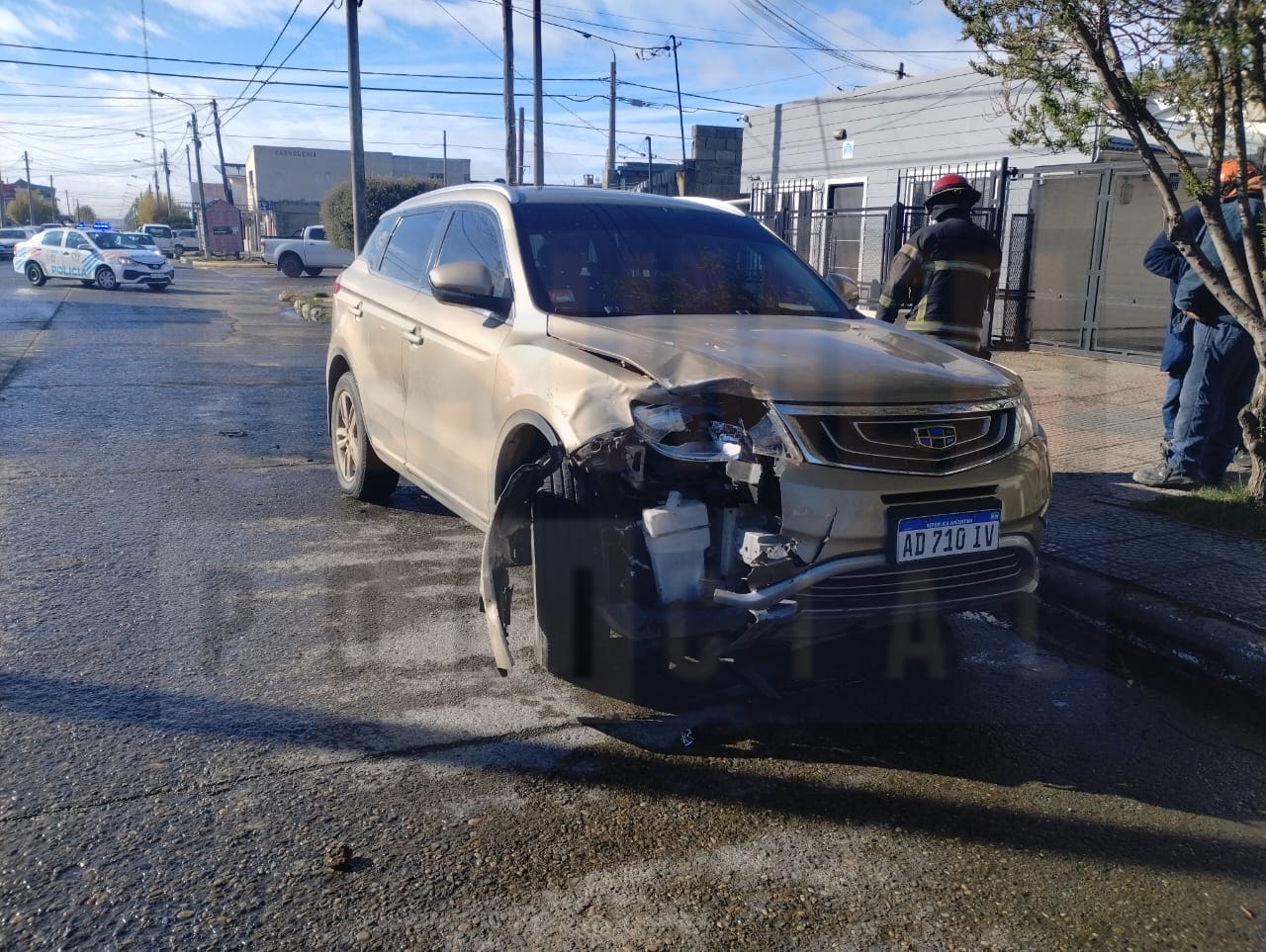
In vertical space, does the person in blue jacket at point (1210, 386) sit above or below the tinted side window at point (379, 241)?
below

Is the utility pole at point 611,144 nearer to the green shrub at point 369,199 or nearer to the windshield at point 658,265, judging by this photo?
the green shrub at point 369,199

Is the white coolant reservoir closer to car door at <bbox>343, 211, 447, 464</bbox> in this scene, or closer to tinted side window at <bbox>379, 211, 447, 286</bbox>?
car door at <bbox>343, 211, 447, 464</bbox>

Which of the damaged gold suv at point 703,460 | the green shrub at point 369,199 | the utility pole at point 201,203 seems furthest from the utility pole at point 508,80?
the utility pole at point 201,203

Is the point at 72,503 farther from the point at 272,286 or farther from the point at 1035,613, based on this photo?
the point at 272,286

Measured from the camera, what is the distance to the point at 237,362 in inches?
536

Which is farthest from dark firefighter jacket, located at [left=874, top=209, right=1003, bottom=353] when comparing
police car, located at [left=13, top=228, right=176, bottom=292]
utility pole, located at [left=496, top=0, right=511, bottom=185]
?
police car, located at [left=13, top=228, right=176, bottom=292]

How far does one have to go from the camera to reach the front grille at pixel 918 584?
11.5 ft

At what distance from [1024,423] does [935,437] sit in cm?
56

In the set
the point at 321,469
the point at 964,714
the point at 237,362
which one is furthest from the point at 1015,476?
the point at 237,362

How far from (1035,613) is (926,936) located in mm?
2873

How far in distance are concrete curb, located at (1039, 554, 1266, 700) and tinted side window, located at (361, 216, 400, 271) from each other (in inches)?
163

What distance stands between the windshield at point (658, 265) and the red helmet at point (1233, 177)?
231 centimetres

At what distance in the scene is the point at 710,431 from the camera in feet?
11.5

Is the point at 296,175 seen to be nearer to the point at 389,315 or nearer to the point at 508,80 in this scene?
the point at 508,80
